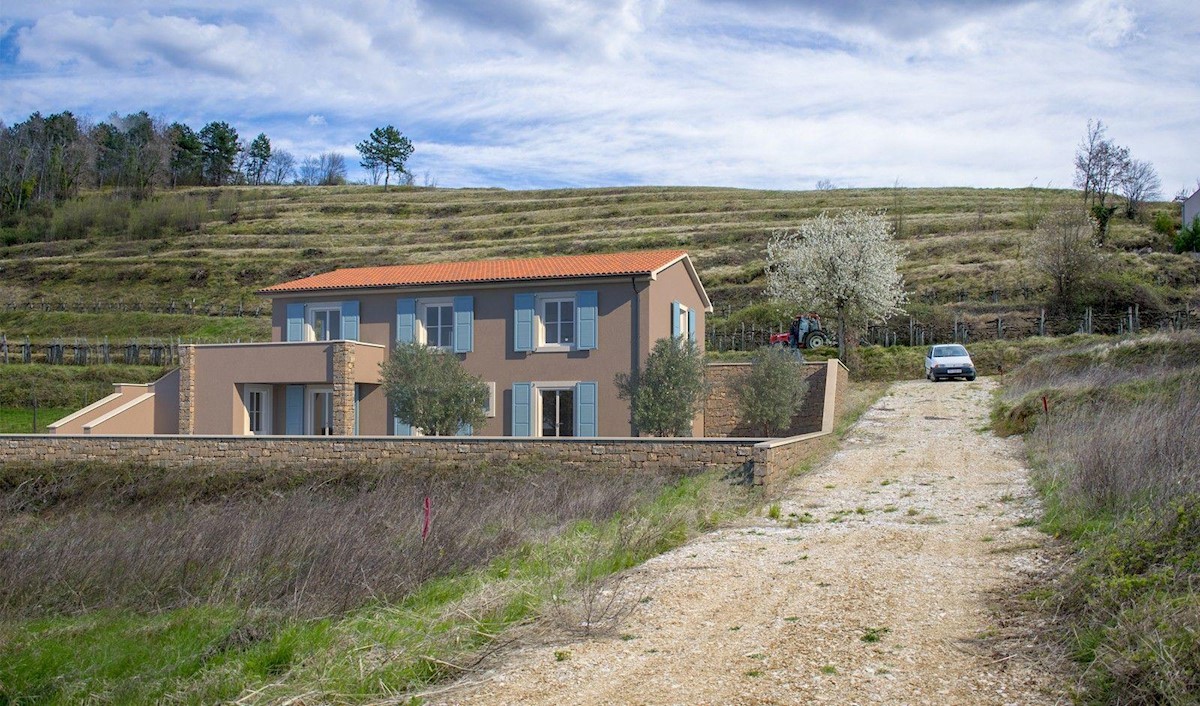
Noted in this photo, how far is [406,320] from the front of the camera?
26031 millimetres

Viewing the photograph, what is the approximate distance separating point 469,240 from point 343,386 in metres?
45.2

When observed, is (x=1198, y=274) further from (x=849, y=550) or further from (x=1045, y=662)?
(x=1045, y=662)

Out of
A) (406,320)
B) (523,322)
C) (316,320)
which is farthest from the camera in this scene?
(316,320)

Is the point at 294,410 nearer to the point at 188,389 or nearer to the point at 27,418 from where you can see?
the point at 188,389

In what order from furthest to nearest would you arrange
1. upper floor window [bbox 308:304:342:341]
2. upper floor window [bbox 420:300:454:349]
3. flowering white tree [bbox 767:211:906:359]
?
flowering white tree [bbox 767:211:906:359], upper floor window [bbox 308:304:342:341], upper floor window [bbox 420:300:454:349]

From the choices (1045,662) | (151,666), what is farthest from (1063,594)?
(151,666)

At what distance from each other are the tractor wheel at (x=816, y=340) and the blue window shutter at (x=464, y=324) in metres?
16.4

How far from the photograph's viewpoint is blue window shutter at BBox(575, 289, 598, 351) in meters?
24.5

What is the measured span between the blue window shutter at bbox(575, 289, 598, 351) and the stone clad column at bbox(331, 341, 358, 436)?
19.7 feet

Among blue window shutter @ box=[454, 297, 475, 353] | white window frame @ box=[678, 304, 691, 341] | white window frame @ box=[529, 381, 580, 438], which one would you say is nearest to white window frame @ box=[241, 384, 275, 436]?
blue window shutter @ box=[454, 297, 475, 353]

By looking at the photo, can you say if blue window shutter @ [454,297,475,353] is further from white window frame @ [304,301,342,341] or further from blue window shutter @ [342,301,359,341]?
white window frame @ [304,301,342,341]

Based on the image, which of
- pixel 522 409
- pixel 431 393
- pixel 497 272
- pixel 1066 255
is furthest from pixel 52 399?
pixel 1066 255

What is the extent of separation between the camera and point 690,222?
70562mm

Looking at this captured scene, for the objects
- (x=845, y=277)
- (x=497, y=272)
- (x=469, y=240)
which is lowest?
(x=497, y=272)
